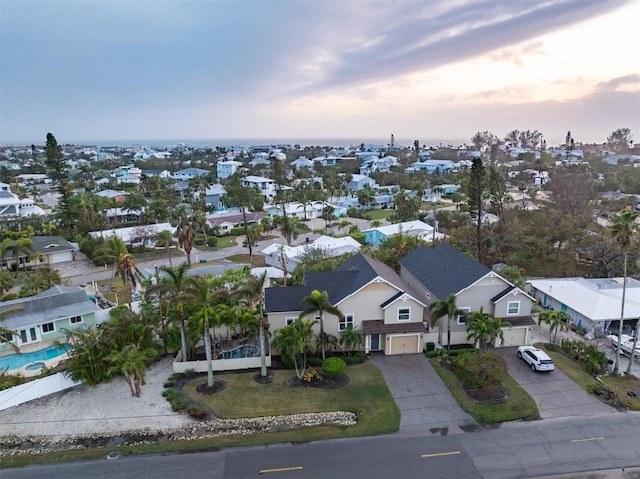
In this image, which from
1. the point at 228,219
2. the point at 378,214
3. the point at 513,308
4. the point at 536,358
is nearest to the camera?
the point at 536,358

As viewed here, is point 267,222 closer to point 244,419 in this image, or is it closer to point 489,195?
point 489,195

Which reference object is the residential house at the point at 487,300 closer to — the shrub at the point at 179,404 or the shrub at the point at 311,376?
the shrub at the point at 311,376

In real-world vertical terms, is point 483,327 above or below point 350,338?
above

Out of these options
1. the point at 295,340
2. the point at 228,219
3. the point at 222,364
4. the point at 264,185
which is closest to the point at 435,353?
the point at 295,340

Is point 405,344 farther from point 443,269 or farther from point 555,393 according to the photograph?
point 555,393

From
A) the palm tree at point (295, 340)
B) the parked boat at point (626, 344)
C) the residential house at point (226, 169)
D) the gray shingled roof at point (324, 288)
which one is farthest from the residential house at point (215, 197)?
the parked boat at point (626, 344)

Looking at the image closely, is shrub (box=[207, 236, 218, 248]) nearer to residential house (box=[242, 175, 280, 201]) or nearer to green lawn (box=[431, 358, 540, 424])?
residential house (box=[242, 175, 280, 201])

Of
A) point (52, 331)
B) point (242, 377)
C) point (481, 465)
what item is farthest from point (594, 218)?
point (52, 331)
